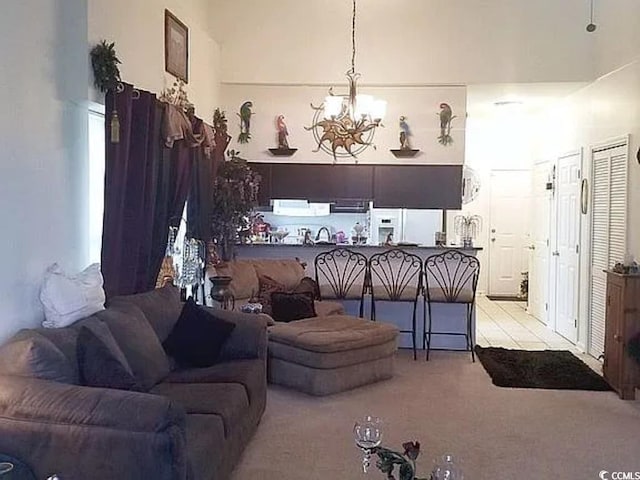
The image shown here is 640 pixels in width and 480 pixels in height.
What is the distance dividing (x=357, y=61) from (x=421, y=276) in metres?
2.50

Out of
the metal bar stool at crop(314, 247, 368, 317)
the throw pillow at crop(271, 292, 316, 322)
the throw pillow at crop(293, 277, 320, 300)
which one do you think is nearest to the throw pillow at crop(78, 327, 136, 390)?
the throw pillow at crop(271, 292, 316, 322)

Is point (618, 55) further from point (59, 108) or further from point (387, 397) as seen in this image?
point (59, 108)

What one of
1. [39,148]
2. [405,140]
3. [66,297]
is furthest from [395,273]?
[39,148]

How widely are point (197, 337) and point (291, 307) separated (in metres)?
1.86

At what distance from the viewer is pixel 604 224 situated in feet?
21.5

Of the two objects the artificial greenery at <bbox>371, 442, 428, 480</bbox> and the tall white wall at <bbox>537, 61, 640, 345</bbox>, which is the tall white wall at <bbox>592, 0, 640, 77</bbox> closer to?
the tall white wall at <bbox>537, 61, 640, 345</bbox>

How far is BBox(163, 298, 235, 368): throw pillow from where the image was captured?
4188mm

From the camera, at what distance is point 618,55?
636cm

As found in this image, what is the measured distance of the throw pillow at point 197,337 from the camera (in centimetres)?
419

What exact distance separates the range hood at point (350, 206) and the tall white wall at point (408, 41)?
1.38m

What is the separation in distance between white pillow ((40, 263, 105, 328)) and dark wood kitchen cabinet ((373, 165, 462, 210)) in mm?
4409

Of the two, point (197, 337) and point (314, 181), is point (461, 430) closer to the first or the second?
point (197, 337)

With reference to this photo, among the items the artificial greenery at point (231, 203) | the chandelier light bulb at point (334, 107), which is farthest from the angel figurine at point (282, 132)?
the chandelier light bulb at point (334, 107)

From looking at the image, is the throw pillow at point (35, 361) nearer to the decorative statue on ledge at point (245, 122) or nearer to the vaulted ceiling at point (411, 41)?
the decorative statue on ledge at point (245, 122)
